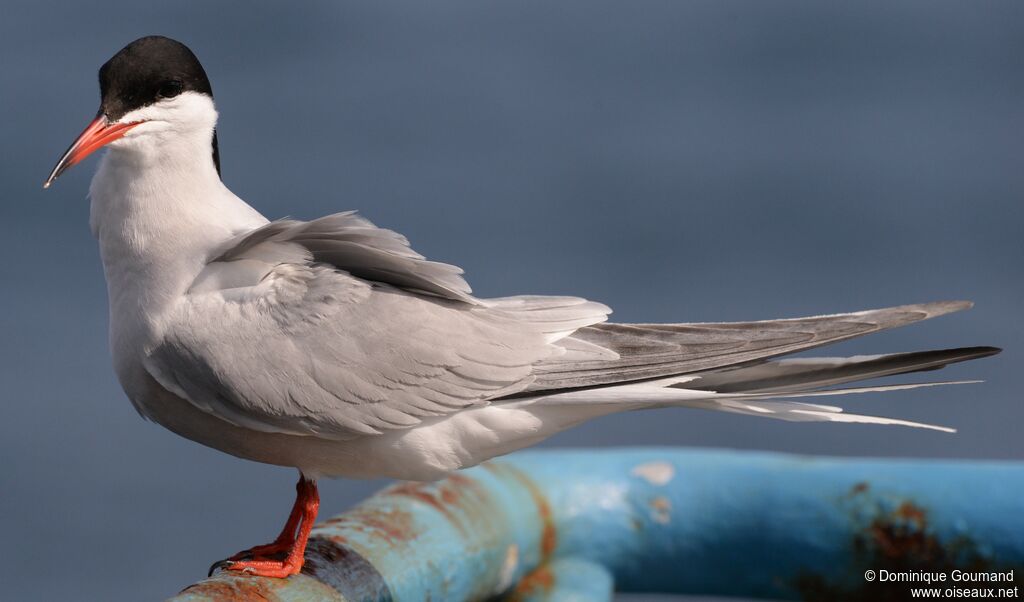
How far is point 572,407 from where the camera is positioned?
3.14m

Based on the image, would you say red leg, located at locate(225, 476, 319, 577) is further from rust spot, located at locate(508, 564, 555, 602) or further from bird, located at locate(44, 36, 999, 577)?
rust spot, located at locate(508, 564, 555, 602)

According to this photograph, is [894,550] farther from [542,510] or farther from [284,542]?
[284,542]

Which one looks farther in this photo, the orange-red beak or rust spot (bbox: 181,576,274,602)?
the orange-red beak

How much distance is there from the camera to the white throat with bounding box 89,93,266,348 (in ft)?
9.85

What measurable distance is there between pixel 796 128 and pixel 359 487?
3.58 m

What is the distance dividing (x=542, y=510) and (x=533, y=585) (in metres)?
0.18

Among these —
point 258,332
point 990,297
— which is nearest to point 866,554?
point 258,332

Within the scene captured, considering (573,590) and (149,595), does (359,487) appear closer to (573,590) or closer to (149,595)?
(149,595)

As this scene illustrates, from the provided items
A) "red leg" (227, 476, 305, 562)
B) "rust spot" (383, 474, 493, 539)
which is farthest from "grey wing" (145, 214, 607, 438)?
"rust spot" (383, 474, 493, 539)

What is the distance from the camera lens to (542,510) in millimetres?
3652

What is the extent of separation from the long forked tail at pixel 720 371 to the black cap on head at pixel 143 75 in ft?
3.17

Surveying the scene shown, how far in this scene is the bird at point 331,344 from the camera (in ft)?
9.63

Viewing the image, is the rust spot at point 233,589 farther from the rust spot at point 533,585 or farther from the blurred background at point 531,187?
the blurred background at point 531,187

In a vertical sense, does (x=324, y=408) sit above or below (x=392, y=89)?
below
